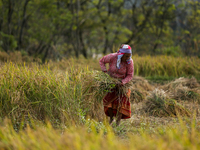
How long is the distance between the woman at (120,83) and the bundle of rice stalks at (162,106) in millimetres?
1174

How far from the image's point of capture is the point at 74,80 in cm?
424

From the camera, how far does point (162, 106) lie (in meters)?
5.33

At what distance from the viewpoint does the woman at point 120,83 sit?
4.18 metres

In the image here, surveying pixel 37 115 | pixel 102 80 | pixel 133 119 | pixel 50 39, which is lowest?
pixel 133 119

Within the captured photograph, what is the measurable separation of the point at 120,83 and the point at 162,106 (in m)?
1.68

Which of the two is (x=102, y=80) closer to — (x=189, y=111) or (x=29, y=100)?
(x=29, y=100)

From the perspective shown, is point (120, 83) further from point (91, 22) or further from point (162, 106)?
point (91, 22)

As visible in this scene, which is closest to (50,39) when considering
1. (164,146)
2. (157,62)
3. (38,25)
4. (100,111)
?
(38,25)

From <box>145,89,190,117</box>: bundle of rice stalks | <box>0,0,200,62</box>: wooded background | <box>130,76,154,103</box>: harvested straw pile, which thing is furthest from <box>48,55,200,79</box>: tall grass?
<box>0,0,200,62</box>: wooded background

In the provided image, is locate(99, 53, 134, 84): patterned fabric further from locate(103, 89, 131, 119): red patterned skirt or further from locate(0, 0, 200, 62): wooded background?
locate(0, 0, 200, 62): wooded background

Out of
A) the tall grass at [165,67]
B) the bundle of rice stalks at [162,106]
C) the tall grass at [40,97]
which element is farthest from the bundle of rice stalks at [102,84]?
the tall grass at [165,67]

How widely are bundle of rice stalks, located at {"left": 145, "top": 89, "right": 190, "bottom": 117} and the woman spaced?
1174 millimetres

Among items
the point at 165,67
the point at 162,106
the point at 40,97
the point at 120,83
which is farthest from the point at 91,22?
the point at 40,97

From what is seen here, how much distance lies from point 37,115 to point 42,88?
0.44 meters
